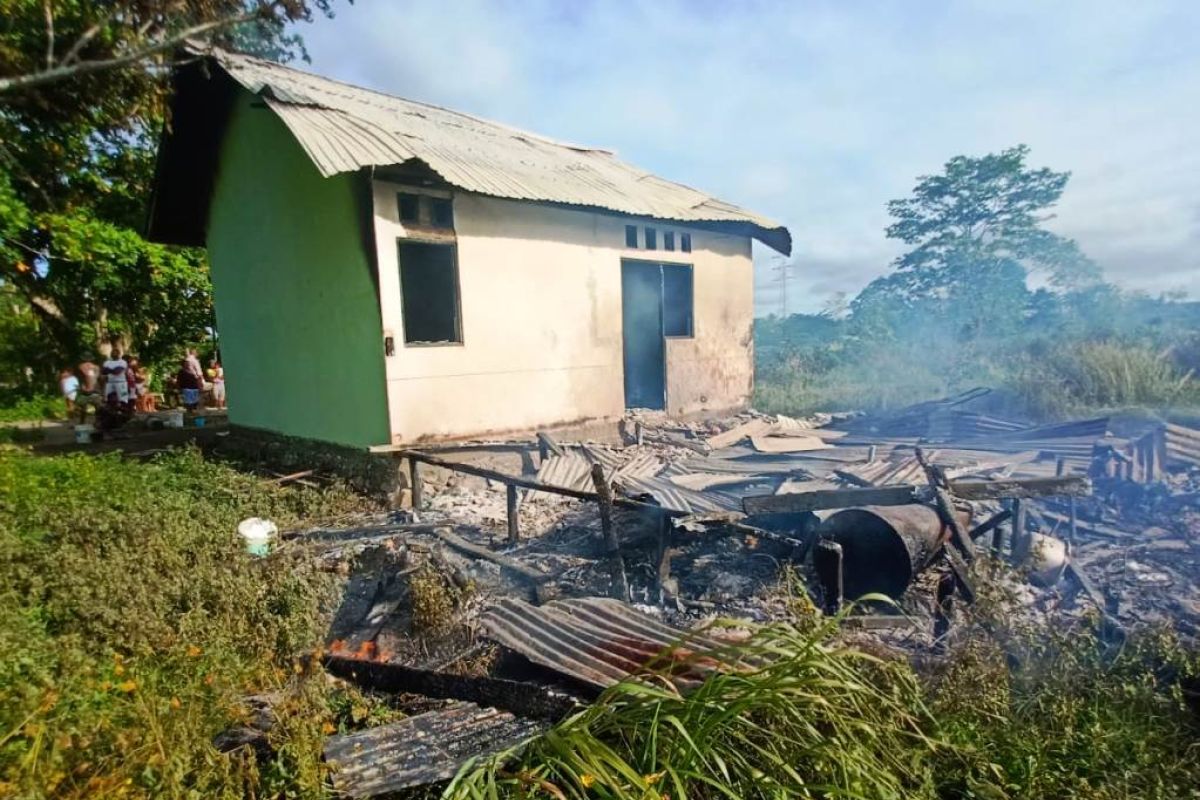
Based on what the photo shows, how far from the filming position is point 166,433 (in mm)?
10680

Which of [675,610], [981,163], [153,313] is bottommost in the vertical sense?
[675,610]

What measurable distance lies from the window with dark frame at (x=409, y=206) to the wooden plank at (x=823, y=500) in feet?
16.7

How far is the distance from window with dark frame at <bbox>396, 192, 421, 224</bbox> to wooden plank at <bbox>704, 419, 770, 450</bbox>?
5042mm

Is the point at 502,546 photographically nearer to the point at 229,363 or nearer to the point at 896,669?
the point at 896,669

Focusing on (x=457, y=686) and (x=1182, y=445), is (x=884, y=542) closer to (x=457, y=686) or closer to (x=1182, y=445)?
(x=457, y=686)

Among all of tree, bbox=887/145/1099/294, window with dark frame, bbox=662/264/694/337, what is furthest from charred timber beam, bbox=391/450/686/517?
tree, bbox=887/145/1099/294

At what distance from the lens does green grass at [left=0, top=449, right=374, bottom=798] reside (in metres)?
2.26

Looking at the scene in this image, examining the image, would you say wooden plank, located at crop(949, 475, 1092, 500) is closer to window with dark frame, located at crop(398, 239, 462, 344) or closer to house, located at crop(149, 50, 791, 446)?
house, located at crop(149, 50, 791, 446)

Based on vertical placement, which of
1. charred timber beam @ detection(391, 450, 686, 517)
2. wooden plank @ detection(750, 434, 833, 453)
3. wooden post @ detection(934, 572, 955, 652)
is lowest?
wooden post @ detection(934, 572, 955, 652)

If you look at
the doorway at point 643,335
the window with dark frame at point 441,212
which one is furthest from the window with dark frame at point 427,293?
the doorway at point 643,335

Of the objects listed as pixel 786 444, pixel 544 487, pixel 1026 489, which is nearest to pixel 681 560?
pixel 544 487

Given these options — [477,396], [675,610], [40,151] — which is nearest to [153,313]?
[40,151]

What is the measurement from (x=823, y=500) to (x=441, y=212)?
5442mm

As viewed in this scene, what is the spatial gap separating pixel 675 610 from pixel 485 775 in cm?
202
